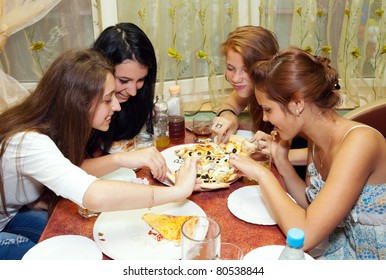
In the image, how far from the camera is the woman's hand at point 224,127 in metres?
1.81

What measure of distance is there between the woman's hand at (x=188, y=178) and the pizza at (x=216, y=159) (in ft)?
0.24

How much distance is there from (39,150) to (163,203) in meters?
0.43

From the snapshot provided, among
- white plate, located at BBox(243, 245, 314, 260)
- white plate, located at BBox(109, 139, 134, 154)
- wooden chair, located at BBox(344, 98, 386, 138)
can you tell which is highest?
wooden chair, located at BBox(344, 98, 386, 138)

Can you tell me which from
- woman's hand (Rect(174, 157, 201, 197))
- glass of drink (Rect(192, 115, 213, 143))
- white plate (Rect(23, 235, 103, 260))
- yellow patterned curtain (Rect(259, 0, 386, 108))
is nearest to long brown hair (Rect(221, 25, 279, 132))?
glass of drink (Rect(192, 115, 213, 143))

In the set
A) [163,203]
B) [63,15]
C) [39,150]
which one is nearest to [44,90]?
[39,150]

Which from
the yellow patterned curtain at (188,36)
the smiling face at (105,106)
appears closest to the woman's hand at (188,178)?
the smiling face at (105,106)

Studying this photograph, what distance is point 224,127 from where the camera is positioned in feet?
6.02

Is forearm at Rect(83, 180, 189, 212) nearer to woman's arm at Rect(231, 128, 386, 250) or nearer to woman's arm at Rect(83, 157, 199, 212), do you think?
woman's arm at Rect(83, 157, 199, 212)

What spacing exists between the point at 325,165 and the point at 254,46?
666mm

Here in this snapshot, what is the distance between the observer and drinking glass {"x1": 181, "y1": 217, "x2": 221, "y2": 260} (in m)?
1.00

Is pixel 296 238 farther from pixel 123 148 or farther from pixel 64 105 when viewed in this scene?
pixel 123 148

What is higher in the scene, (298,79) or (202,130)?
(298,79)

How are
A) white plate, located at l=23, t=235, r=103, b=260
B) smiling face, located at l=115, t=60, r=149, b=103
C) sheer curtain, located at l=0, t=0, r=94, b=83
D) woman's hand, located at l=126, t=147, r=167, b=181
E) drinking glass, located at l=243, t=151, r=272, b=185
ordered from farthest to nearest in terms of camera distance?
sheer curtain, located at l=0, t=0, r=94, b=83 < smiling face, located at l=115, t=60, r=149, b=103 < drinking glass, located at l=243, t=151, r=272, b=185 < woman's hand, located at l=126, t=147, r=167, b=181 < white plate, located at l=23, t=235, r=103, b=260

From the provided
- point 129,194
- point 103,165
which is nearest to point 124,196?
point 129,194
